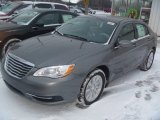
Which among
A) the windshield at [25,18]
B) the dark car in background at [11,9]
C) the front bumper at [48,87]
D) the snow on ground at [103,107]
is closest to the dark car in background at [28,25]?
the windshield at [25,18]

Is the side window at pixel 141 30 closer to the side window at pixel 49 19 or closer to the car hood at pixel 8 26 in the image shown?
the side window at pixel 49 19

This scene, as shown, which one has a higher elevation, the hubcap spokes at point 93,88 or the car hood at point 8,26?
the car hood at point 8,26

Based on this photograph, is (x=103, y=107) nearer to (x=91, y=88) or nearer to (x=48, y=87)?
(x=91, y=88)

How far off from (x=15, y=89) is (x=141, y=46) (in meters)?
3.22

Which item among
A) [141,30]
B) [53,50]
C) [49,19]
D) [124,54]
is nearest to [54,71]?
[53,50]

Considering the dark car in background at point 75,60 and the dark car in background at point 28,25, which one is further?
the dark car in background at point 28,25

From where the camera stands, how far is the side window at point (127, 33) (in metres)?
4.89

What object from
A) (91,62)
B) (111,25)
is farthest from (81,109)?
(111,25)

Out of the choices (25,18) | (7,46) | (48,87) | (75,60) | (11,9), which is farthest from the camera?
(11,9)

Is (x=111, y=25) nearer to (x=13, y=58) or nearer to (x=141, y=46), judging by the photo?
(x=141, y=46)

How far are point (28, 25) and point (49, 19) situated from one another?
2.99ft

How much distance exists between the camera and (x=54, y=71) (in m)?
3.61

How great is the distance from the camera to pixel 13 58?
4008mm

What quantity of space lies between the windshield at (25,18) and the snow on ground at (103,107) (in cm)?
268
